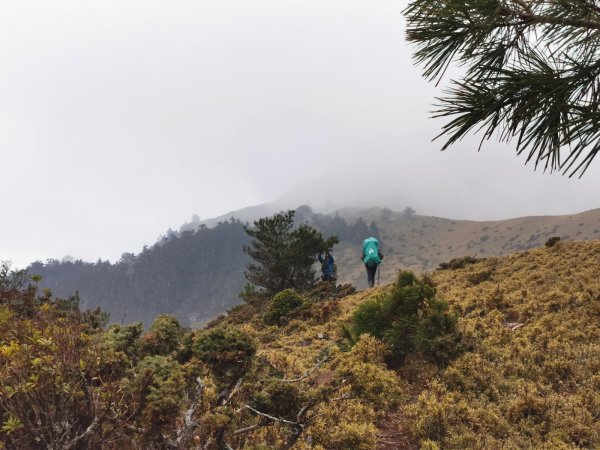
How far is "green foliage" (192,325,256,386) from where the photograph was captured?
4.20 m

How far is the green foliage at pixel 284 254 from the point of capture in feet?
74.9

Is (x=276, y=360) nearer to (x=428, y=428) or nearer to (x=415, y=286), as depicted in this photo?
(x=415, y=286)

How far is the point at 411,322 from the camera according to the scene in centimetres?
752

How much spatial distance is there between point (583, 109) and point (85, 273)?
213339mm

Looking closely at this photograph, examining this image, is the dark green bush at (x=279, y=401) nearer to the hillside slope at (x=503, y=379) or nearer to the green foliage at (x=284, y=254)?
the hillside slope at (x=503, y=379)

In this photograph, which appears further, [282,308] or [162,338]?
[282,308]

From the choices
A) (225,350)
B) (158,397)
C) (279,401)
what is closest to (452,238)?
(279,401)

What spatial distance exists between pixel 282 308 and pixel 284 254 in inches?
335

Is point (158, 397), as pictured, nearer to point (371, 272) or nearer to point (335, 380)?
point (335, 380)

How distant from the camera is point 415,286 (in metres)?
7.97

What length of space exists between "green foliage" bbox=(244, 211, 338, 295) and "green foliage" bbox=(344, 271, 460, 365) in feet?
44.9

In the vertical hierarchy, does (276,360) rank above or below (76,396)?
below

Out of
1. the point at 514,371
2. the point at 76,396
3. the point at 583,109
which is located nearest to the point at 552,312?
the point at 514,371

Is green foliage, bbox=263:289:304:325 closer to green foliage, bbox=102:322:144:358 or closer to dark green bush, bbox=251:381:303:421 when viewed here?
green foliage, bbox=102:322:144:358
